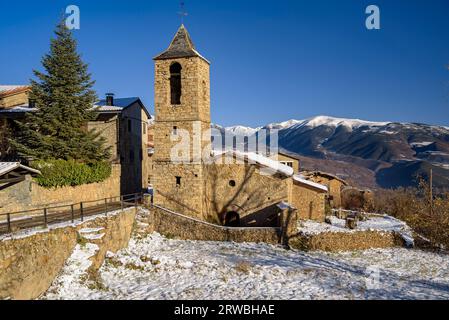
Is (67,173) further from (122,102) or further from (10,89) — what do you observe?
(10,89)

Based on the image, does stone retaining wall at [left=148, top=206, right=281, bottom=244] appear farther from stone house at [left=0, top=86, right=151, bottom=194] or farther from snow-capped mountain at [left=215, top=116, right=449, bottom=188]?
snow-capped mountain at [left=215, top=116, right=449, bottom=188]

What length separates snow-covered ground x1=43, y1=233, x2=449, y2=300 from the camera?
512 inches

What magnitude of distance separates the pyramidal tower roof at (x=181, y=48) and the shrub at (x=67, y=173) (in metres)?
8.56

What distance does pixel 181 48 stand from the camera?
2402 centimetres

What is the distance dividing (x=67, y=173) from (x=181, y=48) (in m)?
10.8

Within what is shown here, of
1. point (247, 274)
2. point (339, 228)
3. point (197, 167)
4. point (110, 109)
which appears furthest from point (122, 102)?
point (247, 274)

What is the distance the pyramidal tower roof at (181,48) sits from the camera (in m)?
23.5

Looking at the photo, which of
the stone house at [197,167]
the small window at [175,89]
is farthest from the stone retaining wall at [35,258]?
the small window at [175,89]

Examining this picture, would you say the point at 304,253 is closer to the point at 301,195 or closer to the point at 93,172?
the point at 301,195

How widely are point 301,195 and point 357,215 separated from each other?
6852 millimetres

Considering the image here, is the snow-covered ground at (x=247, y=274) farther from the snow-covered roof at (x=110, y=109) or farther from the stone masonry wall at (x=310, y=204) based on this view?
the snow-covered roof at (x=110, y=109)

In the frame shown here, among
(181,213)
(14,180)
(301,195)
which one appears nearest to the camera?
(14,180)

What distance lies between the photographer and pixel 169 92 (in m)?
24.0
